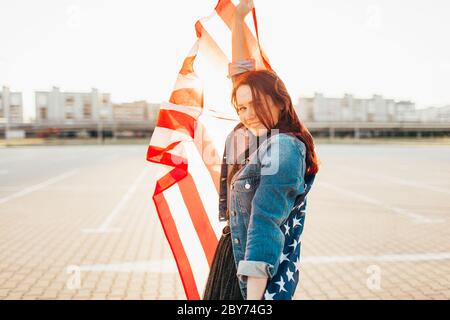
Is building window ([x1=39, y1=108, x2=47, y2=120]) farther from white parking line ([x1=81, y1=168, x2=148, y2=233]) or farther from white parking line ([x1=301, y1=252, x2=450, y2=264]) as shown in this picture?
white parking line ([x1=301, y1=252, x2=450, y2=264])

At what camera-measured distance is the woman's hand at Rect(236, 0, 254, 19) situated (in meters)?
1.76

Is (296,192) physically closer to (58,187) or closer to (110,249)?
(110,249)

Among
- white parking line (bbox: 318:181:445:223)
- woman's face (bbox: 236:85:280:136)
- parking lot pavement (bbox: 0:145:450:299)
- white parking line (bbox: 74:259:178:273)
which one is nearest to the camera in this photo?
woman's face (bbox: 236:85:280:136)

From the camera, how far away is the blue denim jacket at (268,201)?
145 cm

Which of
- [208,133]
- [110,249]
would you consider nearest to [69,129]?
[110,249]

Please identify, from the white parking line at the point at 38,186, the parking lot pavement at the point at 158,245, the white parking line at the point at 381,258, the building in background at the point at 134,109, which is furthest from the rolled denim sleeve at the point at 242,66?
the building in background at the point at 134,109

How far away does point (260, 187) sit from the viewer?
1476 millimetres

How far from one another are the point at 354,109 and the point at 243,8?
7886cm

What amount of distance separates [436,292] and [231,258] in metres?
3.40

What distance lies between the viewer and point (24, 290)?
439 centimetres

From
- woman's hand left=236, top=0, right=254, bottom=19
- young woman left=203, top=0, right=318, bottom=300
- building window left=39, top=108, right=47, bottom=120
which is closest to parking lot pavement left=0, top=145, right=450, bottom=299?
young woman left=203, top=0, right=318, bottom=300

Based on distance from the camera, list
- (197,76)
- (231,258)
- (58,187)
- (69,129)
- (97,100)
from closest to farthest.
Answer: (231,258) < (197,76) < (58,187) < (69,129) < (97,100)

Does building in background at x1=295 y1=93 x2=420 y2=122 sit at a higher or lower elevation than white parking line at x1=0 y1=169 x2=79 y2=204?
higher

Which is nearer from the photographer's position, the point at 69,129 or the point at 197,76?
the point at 197,76
